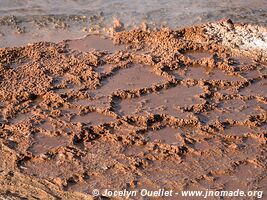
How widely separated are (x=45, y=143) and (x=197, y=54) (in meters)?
2.84

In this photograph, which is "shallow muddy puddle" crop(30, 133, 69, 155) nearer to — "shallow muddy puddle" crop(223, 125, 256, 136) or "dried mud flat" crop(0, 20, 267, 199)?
"dried mud flat" crop(0, 20, 267, 199)

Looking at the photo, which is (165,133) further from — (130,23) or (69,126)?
(130,23)

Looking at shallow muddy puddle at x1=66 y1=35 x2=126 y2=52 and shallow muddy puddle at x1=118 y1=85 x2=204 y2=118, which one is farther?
shallow muddy puddle at x1=66 y1=35 x2=126 y2=52

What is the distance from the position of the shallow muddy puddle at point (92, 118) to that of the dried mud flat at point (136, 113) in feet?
0.04

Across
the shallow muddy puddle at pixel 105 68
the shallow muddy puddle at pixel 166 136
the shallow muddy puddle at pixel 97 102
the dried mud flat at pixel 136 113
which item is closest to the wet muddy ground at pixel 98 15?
the dried mud flat at pixel 136 113

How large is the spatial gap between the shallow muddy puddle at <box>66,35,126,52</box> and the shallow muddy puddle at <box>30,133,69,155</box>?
1.99m

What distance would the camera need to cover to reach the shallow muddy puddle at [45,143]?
5129 millimetres

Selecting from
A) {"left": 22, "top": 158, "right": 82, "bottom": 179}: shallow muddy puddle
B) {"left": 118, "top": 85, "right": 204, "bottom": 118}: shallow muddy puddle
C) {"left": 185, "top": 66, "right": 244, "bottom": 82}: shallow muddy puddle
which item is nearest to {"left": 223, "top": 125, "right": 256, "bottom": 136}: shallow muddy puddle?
{"left": 118, "top": 85, "right": 204, "bottom": 118}: shallow muddy puddle

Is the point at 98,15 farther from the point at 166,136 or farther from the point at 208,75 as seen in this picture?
the point at 166,136

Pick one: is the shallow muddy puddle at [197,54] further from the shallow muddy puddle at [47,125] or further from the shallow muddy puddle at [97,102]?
the shallow muddy puddle at [47,125]

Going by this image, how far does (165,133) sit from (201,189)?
0.93m

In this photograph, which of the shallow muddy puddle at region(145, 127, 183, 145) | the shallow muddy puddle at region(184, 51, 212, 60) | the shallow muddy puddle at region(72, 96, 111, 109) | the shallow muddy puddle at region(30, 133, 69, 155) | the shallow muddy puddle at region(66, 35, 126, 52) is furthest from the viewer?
the shallow muddy puddle at region(66, 35, 126, 52)

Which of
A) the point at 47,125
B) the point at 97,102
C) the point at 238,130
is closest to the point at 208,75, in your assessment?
the point at 238,130

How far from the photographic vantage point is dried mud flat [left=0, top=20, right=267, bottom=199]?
15.8ft
